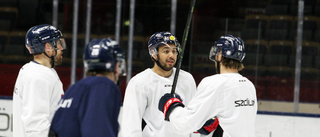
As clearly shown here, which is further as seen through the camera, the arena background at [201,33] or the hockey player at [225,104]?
the arena background at [201,33]

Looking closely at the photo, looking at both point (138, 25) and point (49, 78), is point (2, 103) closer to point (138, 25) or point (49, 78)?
point (138, 25)

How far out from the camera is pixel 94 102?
4.71 ft

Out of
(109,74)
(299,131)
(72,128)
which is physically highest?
(109,74)

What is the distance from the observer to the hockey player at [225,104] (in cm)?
216

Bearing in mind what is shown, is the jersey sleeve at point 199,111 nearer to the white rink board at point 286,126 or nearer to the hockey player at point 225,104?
the hockey player at point 225,104

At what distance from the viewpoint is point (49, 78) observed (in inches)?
86.0

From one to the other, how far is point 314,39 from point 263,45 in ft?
1.60

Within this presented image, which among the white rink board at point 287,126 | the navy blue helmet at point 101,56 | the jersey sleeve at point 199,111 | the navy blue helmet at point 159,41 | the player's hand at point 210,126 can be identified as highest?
the navy blue helmet at point 159,41

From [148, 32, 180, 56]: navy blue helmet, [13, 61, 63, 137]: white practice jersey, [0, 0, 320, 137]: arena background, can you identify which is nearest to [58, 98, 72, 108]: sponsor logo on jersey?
[13, 61, 63, 137]: white practice jersey

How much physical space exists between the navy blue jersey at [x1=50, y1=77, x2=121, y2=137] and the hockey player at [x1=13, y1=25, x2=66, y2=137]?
0.58 metres

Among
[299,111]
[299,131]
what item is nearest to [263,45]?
[299,111]

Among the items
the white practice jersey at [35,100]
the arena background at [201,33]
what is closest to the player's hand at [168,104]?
the white practice jersey at [35,100]

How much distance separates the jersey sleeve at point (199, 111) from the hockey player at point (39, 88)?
22.0 inches

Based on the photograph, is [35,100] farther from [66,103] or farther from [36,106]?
[66,103]
